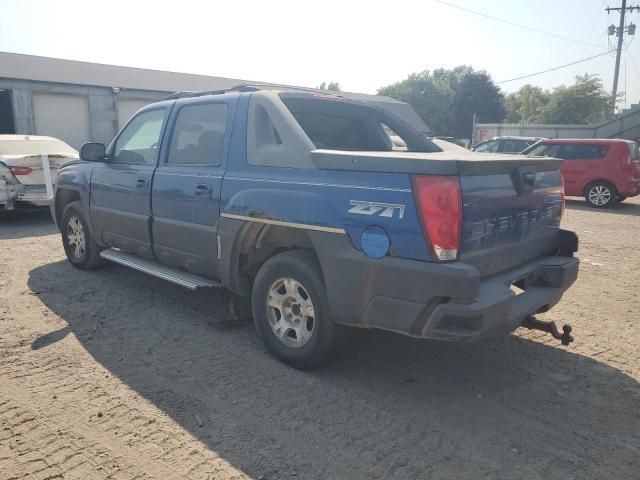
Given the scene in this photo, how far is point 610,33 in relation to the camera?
132ft

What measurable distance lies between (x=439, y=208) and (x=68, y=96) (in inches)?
890

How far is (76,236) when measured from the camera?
624 centimetres

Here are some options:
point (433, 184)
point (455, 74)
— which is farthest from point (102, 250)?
point (455, 74)

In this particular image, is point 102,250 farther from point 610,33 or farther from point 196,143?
point 610,33

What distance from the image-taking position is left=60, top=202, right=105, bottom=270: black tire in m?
5.99

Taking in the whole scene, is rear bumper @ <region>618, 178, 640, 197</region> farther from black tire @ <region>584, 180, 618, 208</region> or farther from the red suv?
black tire @ <region>584, 180, 618, 208</region>

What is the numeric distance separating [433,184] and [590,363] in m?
2.17

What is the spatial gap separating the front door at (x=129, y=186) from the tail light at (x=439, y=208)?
2853 millimetres

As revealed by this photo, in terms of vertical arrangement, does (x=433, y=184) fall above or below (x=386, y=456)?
above

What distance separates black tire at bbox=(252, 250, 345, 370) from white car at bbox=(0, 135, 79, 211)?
20.7 feet

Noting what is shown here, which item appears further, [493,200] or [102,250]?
[102,250]

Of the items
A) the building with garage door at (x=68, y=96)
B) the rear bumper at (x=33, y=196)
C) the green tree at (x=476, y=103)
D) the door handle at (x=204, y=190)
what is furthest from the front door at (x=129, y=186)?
the green tree at (x=476, y=103)

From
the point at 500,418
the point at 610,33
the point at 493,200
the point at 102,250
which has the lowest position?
the point at 500,418

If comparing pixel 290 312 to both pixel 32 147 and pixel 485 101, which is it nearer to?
pixel 32 147
